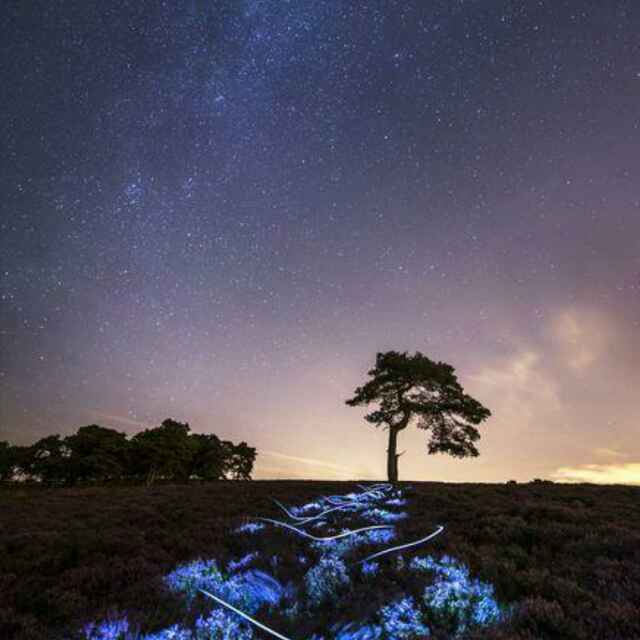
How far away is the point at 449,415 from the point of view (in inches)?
1241

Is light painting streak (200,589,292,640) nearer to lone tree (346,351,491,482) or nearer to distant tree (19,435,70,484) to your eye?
lone tree (346,351,491,482)

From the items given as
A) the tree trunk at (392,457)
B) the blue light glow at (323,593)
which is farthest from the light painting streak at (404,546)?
the tree trunk at (392,457)

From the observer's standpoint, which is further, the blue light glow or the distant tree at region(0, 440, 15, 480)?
the distant tree at region(0, 440, 15, 480)

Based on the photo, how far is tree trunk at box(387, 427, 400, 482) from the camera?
99.7 feet

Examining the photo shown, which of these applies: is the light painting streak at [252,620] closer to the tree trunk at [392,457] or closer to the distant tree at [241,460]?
the tree trunk at [392,457]

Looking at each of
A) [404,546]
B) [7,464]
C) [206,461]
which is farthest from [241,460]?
[404,546]

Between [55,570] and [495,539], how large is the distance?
322 inches

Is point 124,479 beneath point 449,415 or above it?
beneath

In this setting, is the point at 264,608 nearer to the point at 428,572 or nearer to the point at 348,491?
the point at 428,572

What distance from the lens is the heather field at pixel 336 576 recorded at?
4.91m

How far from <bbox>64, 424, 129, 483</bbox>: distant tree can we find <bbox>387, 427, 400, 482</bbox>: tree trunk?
92.3 ft

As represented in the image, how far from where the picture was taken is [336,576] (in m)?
6.61

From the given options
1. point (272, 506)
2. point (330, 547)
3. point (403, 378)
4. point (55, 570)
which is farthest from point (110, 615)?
point (403, 378)

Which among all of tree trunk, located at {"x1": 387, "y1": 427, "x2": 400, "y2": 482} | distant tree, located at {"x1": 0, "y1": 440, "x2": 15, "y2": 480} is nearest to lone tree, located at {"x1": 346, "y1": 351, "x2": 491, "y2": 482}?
tree trunk, located at {"x1": 387, "y1": 427, "x2": 400, "y2": 482}
